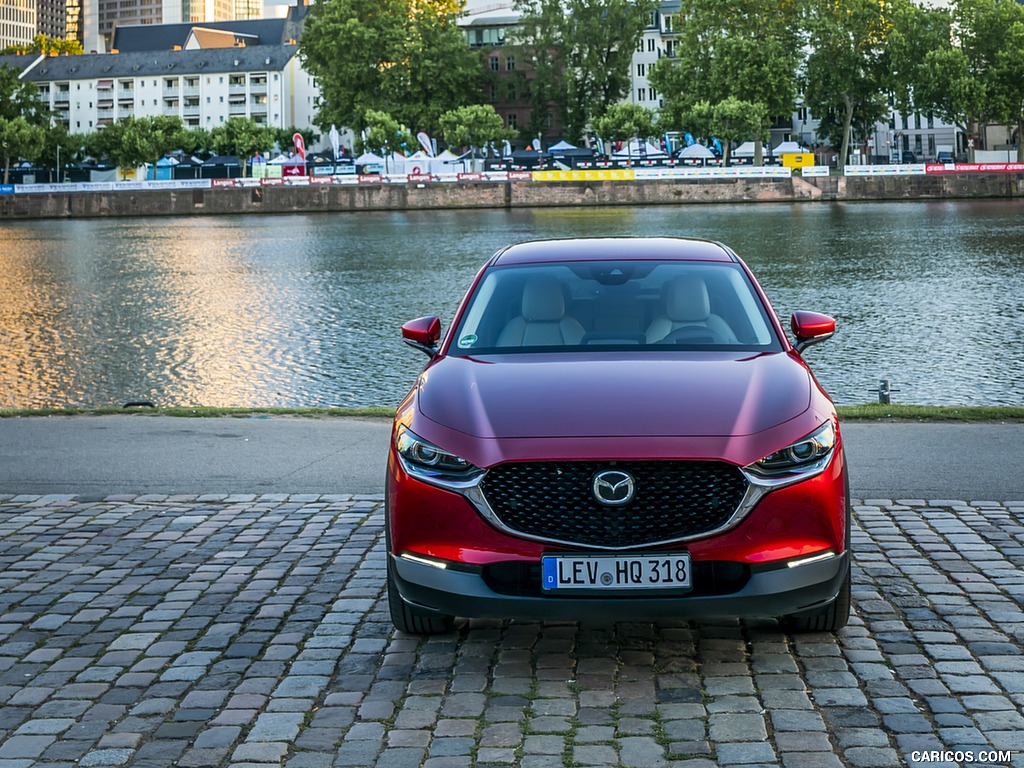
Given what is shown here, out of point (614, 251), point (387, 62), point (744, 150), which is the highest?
point (387, 62)

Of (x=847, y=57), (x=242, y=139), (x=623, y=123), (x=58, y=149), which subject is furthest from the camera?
(x=58, y=149)

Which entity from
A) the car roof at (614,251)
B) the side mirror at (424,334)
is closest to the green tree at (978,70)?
the car roof at (614,251)

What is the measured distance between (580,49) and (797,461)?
368ft

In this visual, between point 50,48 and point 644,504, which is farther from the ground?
point 50,48

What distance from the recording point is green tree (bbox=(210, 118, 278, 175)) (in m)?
113

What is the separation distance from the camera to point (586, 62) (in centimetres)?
11325

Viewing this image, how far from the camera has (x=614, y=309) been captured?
22.1 feet

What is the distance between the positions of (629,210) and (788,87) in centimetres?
2211

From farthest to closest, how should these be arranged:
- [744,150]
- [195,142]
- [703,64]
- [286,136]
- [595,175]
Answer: [286,136] → [195,142] → [703,64] → [744,150] → [595,175]

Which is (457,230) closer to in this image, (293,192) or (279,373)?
(293,192)

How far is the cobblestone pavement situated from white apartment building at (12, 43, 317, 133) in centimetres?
14415

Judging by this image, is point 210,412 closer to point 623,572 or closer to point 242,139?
point 623,572

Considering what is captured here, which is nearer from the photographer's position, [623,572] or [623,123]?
[623,572]

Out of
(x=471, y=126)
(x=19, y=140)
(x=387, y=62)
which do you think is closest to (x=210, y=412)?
(x=471, y=126)
